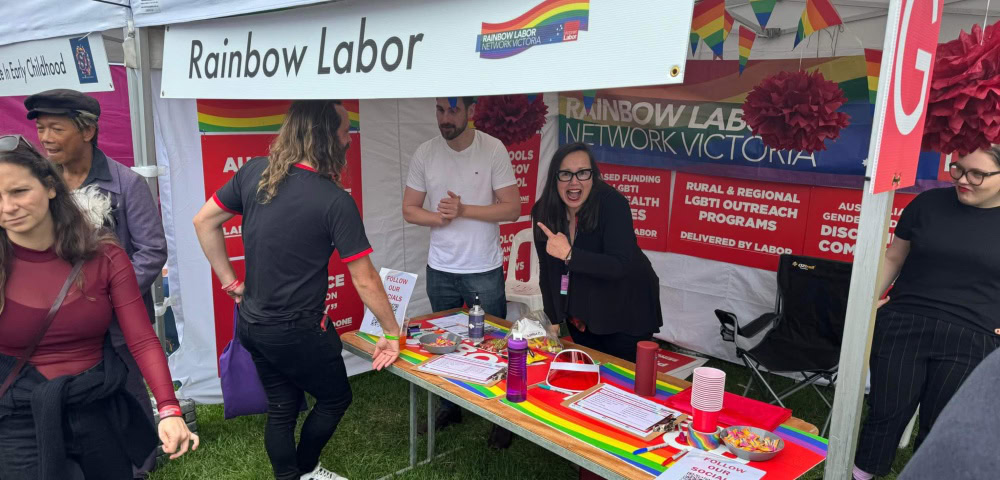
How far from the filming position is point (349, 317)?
411 centimetres

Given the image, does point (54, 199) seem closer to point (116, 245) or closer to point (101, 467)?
Answer: point (116, 245)

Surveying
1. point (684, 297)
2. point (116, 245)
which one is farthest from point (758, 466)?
point (684, 297)

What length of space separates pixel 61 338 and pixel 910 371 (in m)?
2.85

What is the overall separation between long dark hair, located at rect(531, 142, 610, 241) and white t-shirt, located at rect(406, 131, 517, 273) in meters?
0.44

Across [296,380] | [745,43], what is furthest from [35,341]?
[745,43]

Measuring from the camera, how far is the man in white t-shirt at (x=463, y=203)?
3.25m

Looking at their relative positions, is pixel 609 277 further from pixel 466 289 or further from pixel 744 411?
pixel 466 289

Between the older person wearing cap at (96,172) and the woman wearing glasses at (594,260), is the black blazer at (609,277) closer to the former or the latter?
the woman wearing glasses at (594,260)

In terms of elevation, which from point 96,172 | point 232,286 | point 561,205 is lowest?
point 232,286

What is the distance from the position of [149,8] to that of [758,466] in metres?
2.90

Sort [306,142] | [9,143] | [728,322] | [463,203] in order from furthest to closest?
1. [728,322]
2. [463,203]
3. [306,142]
4. [9,143]

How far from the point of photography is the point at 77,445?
1749 millimetres

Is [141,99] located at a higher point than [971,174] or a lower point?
higher

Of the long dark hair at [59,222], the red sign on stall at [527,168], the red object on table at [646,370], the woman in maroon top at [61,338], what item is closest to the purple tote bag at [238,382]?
the woman in maroon top at [61,338]
